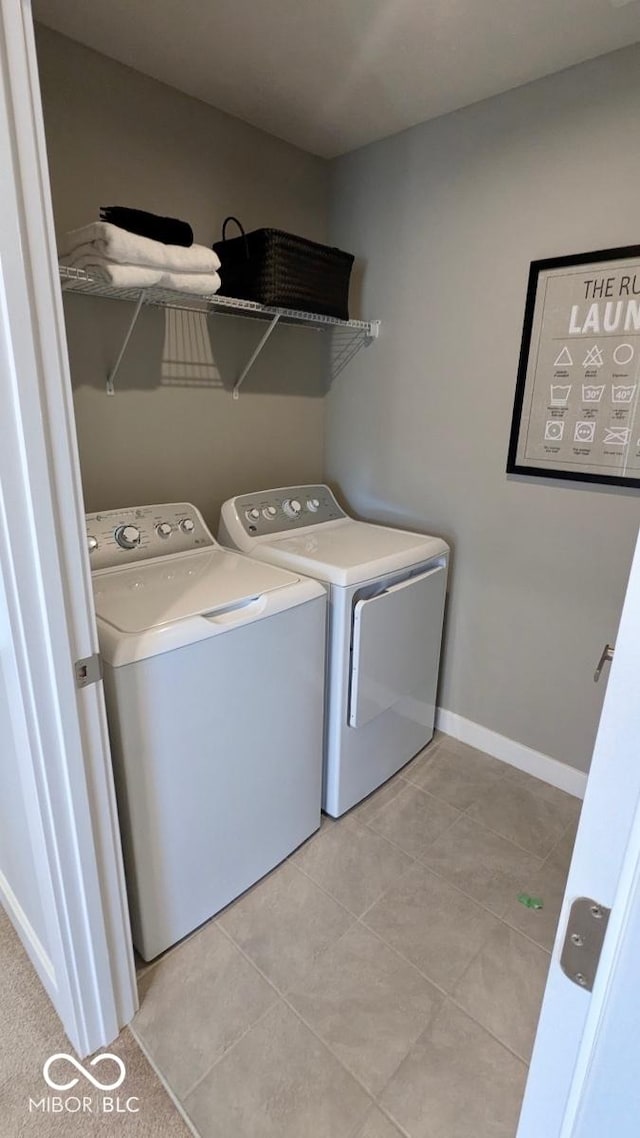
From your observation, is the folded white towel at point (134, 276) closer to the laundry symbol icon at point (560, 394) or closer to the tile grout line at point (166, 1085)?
the laundry symbol icon at point (560, 394)

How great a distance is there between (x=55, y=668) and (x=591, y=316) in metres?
1.74

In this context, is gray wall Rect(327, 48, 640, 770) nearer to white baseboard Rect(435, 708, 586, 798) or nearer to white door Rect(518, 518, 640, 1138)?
white baseboard Rect(435, 708, 586, 798)

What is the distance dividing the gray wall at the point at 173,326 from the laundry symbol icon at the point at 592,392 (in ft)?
3.72

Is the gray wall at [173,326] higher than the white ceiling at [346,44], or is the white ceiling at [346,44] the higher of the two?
the white ceiling at [346,44]

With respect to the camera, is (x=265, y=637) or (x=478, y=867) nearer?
(x=265, y=637)

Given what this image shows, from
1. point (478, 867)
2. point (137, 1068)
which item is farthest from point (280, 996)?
point (478, 867)

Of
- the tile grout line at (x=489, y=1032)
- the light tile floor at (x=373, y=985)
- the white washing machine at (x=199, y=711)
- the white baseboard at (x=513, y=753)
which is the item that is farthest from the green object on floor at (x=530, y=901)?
the white washing machine at (x=199, y=711)

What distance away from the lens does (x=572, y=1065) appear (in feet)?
1.68

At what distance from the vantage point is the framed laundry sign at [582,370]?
1643 mm

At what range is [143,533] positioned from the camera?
1748 millimetres

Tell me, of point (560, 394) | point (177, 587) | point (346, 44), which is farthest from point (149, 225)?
point (560, 394)

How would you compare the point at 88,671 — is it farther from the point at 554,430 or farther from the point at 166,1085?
the point at 554,430

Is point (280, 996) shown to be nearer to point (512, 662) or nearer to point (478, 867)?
point (478, 867)

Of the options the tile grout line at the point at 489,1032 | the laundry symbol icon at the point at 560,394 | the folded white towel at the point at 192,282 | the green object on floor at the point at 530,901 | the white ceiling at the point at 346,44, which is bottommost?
the tile grout line at the point at 489,1032
